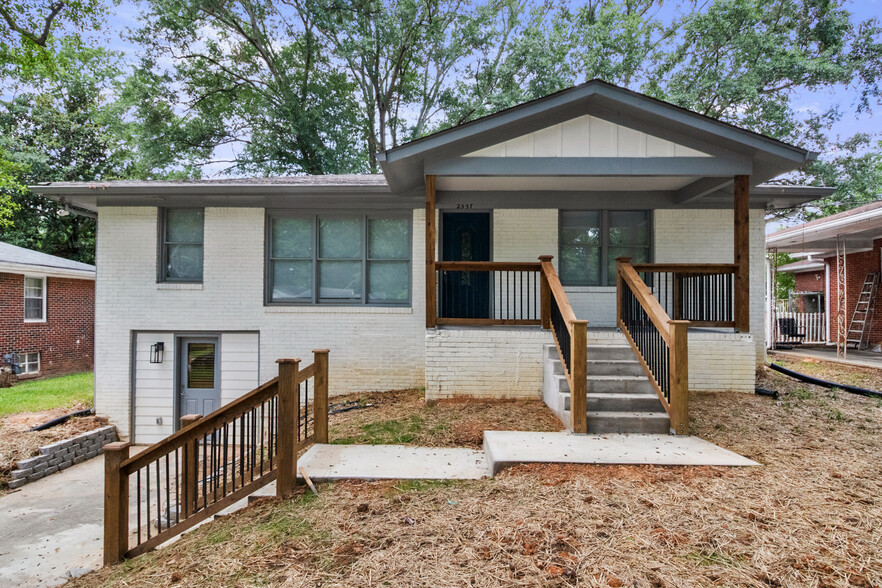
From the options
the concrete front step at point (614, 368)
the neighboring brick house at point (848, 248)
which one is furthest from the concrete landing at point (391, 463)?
the neighboring brick house at point (848, 248)

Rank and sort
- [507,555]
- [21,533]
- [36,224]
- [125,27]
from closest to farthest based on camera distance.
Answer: [507,555]
[21,533]
[125,27]
[36,224]

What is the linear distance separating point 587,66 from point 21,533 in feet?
59.3

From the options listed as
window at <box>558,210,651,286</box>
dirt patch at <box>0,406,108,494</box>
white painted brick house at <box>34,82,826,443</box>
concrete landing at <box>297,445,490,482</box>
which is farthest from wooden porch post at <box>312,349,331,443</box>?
dirt patch at <box>0,406,108,494</box>

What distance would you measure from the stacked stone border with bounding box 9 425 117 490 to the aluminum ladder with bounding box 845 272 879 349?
56.9ft

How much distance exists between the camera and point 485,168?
20.1ft

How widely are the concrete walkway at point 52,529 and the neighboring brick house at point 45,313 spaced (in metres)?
8.75

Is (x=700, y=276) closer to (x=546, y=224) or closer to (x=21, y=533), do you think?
(x=546, y=224)

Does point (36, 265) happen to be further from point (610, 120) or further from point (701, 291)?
point (701, 291)

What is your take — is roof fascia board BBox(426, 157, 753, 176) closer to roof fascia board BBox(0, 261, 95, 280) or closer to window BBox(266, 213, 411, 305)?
window BBox(266, 213, 411, 305)

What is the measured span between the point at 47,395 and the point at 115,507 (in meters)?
9.90

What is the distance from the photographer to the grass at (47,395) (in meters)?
9.27

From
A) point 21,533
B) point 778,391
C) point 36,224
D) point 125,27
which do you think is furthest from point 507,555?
point 36,224

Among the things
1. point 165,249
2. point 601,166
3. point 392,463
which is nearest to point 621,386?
point 392,463

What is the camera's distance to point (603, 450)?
4.01 m
